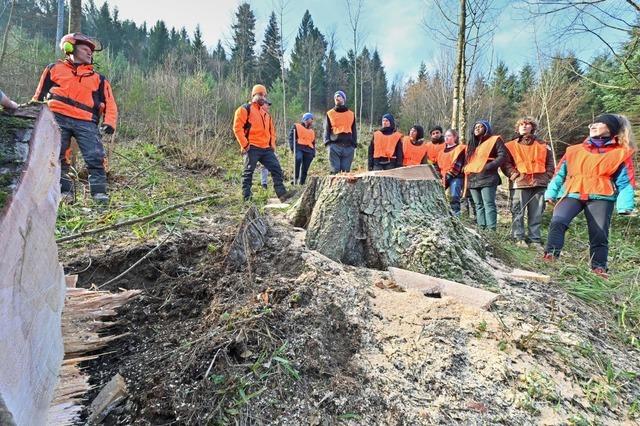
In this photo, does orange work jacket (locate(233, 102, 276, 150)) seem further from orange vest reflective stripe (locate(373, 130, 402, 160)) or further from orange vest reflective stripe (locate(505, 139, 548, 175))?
orange vest reflective stripe (locate(505, 139, 548, 175))

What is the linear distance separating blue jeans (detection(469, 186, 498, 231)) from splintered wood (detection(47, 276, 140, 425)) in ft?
14.8

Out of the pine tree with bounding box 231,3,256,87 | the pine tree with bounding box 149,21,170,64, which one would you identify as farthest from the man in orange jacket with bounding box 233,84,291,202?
the pine tree with bounding box 149,21,170,64

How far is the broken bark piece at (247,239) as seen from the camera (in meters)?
2.08

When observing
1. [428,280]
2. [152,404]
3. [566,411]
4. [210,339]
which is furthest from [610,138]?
[152,404]

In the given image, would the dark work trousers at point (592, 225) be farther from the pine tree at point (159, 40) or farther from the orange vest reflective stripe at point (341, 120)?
the pine tree at point (159, 40)

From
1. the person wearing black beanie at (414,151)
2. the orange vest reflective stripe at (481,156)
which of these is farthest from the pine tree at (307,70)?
the orange vest reflective stripe at (481,156)

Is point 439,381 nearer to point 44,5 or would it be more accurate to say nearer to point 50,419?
point 50,419

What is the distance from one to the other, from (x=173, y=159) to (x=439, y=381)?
8538 millimetres

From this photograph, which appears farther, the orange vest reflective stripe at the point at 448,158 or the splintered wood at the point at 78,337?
the orange vest reflective stripe at the point at 448,158

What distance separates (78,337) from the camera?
4.74 ft

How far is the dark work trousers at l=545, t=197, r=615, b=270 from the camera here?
3.28m

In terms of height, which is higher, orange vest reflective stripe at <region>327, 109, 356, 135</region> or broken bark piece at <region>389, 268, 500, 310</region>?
orange vest reflective stripe at <region>327, 109, 356, 135</region>

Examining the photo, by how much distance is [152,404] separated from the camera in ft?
3.87

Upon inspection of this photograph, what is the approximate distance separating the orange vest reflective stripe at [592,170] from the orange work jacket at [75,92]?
503cm
